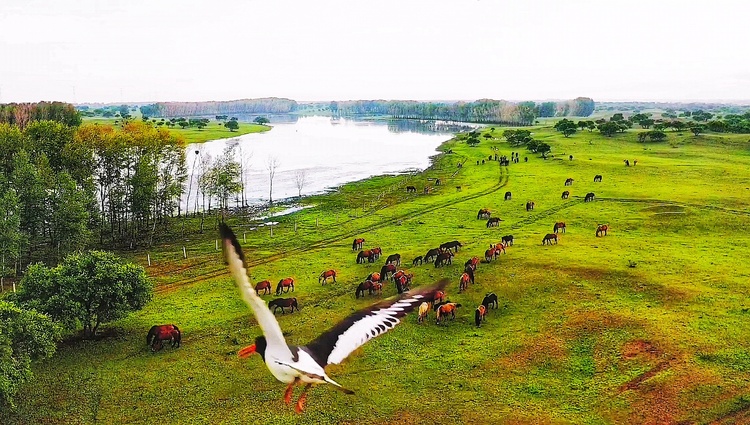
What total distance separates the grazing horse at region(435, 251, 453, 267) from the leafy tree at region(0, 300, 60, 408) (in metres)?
16.2

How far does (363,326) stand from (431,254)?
22012 millimetres

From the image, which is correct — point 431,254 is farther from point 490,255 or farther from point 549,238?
point 549,238

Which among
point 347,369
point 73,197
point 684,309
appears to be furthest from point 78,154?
point 684,309

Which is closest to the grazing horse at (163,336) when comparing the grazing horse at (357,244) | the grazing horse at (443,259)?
the grazing horse at (443,259)

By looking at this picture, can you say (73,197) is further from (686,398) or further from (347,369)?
(686,398)

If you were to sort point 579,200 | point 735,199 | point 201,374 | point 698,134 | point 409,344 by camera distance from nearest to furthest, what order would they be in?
point 201,374, point 409,344, point 735,199, point 579,200, point 698,134

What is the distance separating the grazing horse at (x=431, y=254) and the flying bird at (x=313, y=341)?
21681 millimetres

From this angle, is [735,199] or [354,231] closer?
[354,231]

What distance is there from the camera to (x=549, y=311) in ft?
64.3

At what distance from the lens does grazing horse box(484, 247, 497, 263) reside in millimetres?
25562

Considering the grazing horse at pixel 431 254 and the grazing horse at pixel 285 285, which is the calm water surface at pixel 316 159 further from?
the grazing horse at pixel 285 285

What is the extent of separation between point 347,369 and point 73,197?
69.3 feet

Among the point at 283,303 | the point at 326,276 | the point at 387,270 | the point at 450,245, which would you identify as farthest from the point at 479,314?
the point at 450,245

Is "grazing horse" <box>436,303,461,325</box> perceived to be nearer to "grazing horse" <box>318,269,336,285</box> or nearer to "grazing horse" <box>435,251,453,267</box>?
"grazing horse" <box>435,251,453,267</box>
